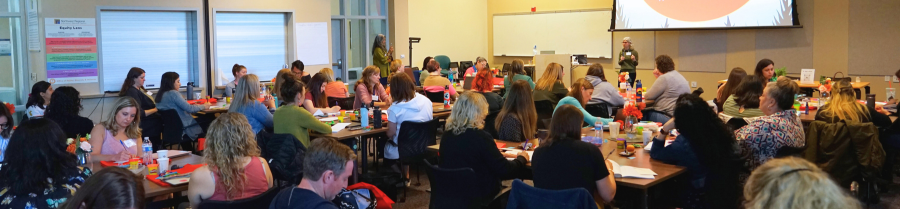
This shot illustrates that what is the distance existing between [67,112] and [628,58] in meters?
9.35

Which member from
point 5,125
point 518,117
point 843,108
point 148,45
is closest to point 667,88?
point 843,108

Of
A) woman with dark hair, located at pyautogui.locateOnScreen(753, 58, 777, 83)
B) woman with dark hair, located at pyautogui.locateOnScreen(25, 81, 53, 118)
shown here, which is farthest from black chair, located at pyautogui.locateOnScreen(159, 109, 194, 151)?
woman with dark hair, located at pyautogui.locateOnScreen(753, 58, 777, 83)

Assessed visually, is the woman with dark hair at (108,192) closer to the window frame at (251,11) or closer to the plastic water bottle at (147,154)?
the plastic water bottle at (147,154)

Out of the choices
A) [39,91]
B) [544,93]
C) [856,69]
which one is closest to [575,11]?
[856,69]

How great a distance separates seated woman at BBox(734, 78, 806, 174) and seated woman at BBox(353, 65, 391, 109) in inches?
156

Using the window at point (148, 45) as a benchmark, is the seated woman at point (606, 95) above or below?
below

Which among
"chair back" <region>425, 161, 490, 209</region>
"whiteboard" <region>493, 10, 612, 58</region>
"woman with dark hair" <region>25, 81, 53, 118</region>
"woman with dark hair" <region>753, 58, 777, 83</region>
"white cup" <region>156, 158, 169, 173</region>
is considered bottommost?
"chair back" <region>425, 161, 490, 209</region>

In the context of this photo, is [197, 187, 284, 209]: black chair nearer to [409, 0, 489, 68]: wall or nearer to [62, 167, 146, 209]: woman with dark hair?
[62, 167, 146, 209]: woman with dark hair

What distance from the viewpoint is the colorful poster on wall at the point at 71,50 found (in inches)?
328

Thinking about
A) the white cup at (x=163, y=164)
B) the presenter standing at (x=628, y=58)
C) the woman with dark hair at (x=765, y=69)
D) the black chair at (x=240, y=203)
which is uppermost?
the presenter standing at (x=628, y=58)

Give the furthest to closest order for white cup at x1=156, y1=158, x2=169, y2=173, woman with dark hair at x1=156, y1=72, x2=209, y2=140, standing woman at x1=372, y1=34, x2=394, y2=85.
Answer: standing woman at x1=372, y1=34, x2=394, y2=85 → woman with dark hair at x1=156, y1=72, x2=209, y2=140 → white cup at x1=156, y1=158, x2=169, y2=173

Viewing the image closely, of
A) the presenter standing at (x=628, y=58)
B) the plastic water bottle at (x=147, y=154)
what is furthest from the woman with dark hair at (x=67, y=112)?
the presenter standing at (x=628, y=58)

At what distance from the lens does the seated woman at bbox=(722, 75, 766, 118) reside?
5.52m

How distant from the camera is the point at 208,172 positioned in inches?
136
